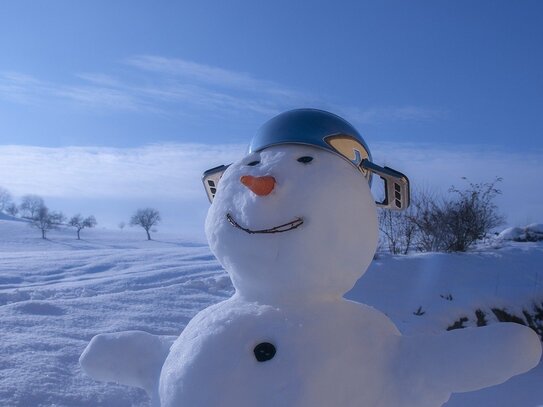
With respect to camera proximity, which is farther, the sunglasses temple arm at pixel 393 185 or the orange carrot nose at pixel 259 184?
the sunglasses temple arm at pixel 393 185

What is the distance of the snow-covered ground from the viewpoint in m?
3.46

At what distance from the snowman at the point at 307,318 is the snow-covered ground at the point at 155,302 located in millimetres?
1468

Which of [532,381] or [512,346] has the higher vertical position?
[512,346]

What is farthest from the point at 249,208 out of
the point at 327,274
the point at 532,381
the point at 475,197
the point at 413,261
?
the point at 475,197

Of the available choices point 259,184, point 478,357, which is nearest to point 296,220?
point 259,184

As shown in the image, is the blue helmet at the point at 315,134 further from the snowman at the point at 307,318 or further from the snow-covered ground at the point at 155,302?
the snow-covered ground at the point at 155,302

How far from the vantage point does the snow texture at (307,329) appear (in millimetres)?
1819

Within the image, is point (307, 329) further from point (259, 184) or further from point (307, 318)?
point (259, 184)

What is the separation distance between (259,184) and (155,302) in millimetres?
3796

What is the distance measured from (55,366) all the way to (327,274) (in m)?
2.37

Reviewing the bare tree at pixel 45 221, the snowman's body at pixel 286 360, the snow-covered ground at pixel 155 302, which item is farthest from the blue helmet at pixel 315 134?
the bare tree at pixel 45 221

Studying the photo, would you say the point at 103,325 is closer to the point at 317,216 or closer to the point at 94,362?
the point at 94,362

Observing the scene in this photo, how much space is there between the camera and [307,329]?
1920mm

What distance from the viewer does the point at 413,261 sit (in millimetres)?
7832
